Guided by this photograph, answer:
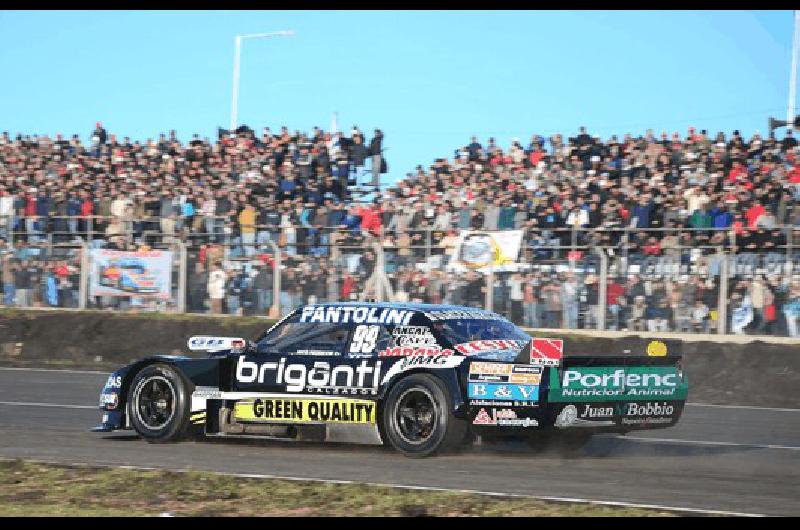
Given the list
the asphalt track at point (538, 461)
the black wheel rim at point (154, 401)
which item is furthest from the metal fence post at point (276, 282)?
the black wheel rim at point (154, 401)

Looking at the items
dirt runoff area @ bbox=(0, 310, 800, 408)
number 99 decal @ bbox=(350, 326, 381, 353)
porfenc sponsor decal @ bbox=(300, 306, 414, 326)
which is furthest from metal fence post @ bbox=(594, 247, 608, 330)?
number 99 decal @ bbox=(350, 326, 381, 353)

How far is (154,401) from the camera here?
11406mm

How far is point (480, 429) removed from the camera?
10.1 meters

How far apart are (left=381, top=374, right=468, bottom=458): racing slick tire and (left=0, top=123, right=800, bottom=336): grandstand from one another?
8.41 m

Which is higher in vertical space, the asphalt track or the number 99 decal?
the number 99 decal

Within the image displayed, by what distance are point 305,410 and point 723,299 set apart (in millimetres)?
8667

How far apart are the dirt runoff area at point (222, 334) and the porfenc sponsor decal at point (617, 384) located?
6476mm

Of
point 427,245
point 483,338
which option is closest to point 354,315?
point 483,338

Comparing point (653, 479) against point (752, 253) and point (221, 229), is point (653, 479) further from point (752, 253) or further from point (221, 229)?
point (221, 229)

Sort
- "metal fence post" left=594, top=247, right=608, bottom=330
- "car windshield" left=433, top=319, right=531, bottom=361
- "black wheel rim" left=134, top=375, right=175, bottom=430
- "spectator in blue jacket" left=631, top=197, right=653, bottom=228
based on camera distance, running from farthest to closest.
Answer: "spectator in blue jacket" left=631, top=197, right=653, bottom=228 → "metal fence post" left=594, top=247, right=608, bottom=330 → "black wheel rim" left=134, top=375, right=175, bottom=430 → "car windshield" left=433, top=319, right=531, bottom=361

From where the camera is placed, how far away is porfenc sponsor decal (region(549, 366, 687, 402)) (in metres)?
10.0

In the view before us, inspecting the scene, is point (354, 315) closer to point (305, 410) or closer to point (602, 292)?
point (305, 410)

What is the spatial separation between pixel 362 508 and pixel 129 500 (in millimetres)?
1450

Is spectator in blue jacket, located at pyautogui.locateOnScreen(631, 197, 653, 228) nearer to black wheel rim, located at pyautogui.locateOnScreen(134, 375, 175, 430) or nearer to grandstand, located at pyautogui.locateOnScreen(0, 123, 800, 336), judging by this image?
grandstand, located at pyautogui.locateOnScreen(0, 123, 800, 336)
